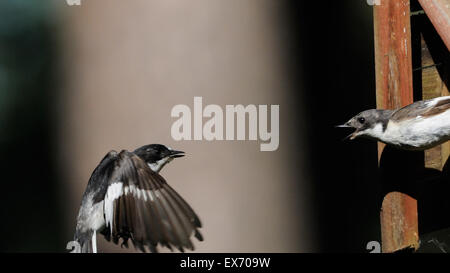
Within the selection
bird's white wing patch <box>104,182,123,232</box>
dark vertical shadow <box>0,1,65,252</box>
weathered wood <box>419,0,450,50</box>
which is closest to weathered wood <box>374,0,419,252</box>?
weathered wood <box>419,0,450,50</box>

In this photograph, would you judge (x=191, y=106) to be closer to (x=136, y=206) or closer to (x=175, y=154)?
(x=175, y=154)

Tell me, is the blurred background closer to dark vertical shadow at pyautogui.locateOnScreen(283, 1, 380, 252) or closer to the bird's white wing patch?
Answer: dark vertical shadow at pyautogui.locateOnScreen(283, 1, 380, 252)

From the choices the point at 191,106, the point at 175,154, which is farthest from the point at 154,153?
the point at 191,106

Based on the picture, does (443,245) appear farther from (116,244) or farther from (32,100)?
(32,100)

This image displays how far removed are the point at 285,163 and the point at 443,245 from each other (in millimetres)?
803

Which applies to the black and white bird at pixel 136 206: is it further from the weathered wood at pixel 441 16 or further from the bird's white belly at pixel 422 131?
the weathered wood at pixel 441 16

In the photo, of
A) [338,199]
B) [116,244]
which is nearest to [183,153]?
[116,244]

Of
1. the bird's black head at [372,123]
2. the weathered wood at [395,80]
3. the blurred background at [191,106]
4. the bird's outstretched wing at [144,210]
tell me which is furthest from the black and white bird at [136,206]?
the weathered wood at [395,80]

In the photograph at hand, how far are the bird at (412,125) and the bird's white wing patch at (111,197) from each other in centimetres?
101

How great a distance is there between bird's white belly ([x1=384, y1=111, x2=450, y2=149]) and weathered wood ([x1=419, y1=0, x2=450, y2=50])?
0.29m

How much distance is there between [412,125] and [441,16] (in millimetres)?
423

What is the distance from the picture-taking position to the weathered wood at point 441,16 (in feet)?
8.56

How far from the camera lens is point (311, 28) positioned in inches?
141

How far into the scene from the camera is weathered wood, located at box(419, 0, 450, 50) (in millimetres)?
2609
